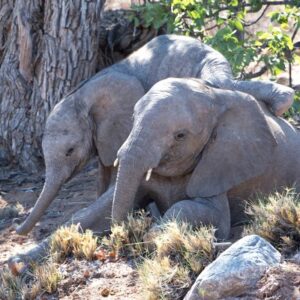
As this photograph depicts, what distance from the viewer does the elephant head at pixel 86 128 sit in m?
9.14

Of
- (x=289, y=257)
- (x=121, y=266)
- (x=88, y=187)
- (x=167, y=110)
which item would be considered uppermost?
(x=167, y=110)

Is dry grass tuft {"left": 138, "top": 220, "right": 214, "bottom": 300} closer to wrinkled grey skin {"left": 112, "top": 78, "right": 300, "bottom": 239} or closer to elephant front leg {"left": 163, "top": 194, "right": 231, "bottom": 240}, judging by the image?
elephant front leg {"left": 163, "top": 194, "right": 231, "bottom": 240}

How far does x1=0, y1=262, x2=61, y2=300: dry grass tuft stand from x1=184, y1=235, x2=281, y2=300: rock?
48.1 inches

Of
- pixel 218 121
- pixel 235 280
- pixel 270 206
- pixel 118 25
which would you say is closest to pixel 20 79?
pixel 118 25

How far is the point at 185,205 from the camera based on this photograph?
7922mm

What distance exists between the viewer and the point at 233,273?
6.39 metres

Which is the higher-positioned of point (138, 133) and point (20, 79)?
point (138, 133)

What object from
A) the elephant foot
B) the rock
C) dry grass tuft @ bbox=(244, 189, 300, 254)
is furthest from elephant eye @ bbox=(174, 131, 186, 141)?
the rock

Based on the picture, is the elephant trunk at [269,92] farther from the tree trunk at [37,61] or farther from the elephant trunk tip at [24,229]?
the tree trunk at [37,61]

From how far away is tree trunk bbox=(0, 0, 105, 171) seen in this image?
11852 millimetres

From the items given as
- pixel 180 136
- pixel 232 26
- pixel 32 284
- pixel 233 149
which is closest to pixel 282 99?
pixel 233 149

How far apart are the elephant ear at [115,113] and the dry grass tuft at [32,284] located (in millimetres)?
1845

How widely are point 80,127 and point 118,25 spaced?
14.0 ft

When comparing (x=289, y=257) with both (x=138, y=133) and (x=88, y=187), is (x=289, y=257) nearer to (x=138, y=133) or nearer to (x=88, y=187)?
(x=138, y=133)
